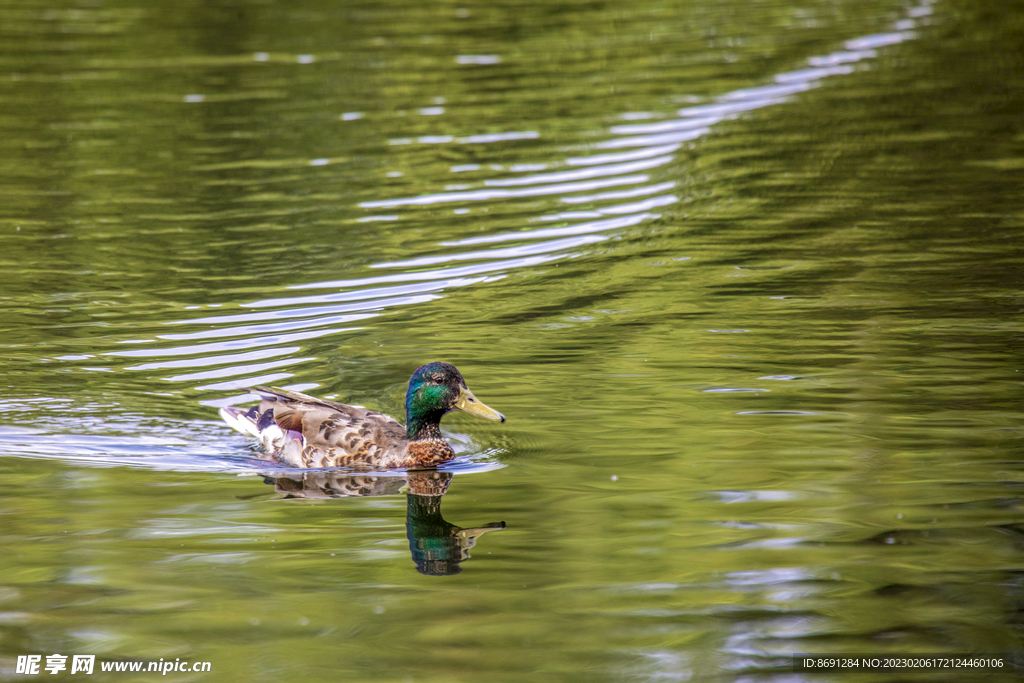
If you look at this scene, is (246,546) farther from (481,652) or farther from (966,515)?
(966,515)

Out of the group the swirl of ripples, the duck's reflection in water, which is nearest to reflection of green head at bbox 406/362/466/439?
the duck's reflection in water

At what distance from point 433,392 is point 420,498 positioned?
93 cm

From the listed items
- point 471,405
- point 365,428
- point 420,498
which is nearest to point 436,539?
point 420,498

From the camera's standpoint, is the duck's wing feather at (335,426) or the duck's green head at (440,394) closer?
the duck's green head at (440,394)

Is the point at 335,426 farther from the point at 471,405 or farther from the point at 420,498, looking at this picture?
the point at 420,498

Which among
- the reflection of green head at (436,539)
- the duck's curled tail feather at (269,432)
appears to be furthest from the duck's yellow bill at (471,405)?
the duck's curled tail feather at (269,432)

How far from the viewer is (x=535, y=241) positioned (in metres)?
14.4

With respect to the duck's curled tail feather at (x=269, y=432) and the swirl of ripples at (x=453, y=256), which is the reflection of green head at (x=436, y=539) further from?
the swirl of ripples at (x=453, y=256)

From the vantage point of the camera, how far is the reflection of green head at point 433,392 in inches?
356

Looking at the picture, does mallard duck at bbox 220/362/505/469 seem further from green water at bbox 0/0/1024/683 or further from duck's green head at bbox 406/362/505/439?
green water at bbox 0/0/1024/683

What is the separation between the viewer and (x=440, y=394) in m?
9.05

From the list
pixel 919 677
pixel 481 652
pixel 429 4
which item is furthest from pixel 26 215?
pixel 429 4

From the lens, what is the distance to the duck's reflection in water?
729 cm

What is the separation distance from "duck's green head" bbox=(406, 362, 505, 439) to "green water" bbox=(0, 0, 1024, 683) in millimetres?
432
